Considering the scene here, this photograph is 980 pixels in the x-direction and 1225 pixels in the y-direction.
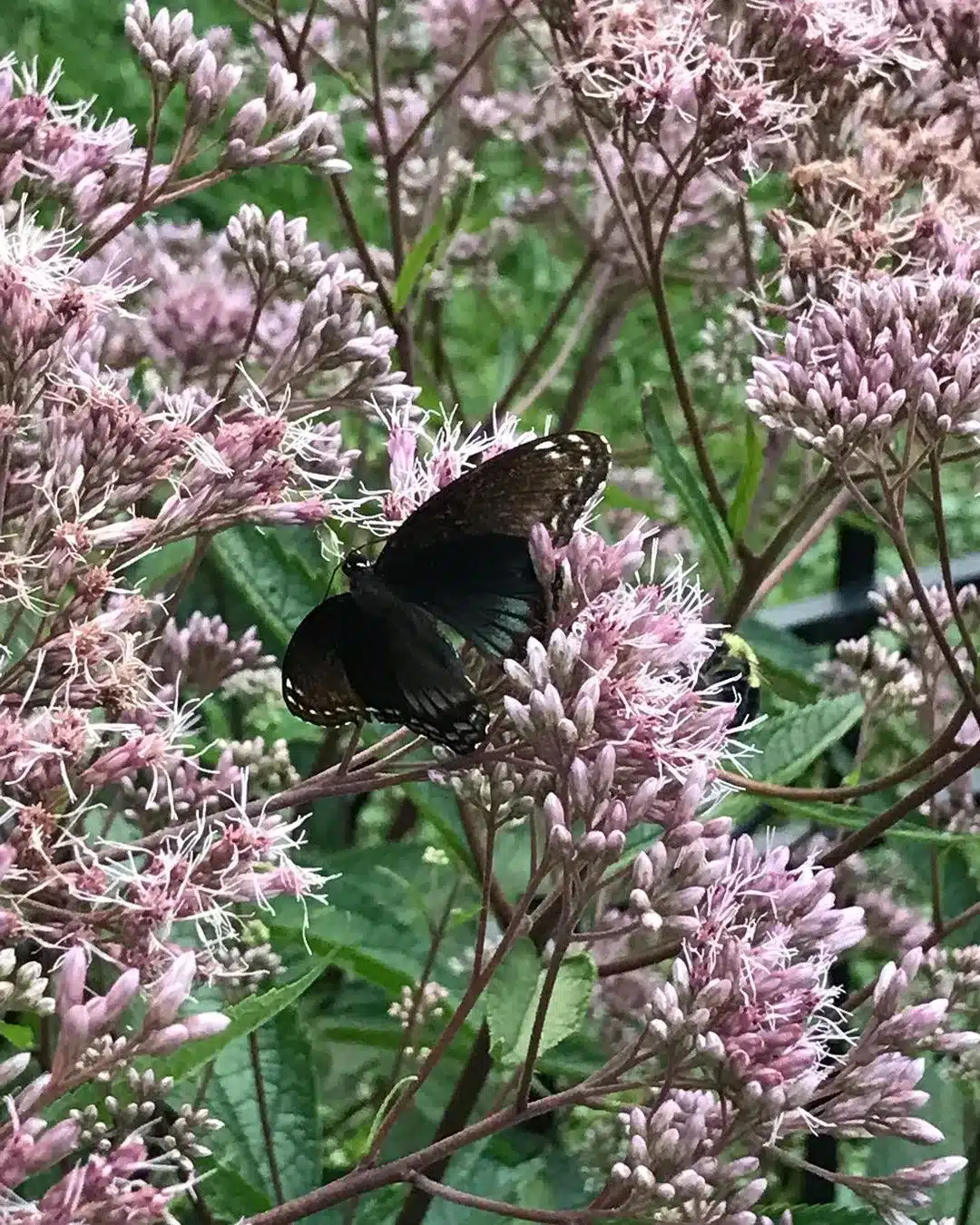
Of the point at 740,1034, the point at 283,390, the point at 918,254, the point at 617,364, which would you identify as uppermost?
the point at 283,390

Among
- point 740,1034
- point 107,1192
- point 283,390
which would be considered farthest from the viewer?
point 283,390

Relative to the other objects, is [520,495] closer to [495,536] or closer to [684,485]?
[495,536]

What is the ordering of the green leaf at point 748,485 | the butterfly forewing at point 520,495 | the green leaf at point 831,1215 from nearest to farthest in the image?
the butterfly forewing at point 520,495 → the green leaf at point 831,1215 → the green leaf at point 748,485

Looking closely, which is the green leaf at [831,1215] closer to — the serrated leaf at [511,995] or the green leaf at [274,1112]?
the serrated leaf at [511,995]

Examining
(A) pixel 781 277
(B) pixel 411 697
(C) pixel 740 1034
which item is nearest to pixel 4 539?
(B) pixel 411 697

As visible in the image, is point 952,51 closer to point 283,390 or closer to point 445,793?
point 283,390

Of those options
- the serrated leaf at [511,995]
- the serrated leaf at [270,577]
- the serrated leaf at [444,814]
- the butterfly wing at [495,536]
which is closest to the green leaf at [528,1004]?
the serrated leaf at [511,995]

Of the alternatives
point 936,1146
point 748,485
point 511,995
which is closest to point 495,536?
point 511,995
